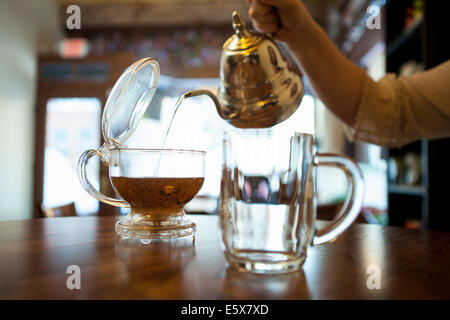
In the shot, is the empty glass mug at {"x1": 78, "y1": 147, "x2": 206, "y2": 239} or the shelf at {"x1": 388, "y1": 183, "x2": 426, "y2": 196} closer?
the empty glass mug at {"x1": 78, "y1": 147, "x2": 206, "y2": 239}

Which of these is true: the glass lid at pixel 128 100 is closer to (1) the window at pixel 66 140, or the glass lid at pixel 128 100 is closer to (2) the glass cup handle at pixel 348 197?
(2) the glass cup handle at pixel 348 197

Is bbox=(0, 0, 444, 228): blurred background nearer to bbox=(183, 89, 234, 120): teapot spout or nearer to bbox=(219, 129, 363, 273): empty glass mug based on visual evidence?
bbox=(183, 89, 234, 120): teapot spout

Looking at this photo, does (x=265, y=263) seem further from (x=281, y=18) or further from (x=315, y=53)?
(x=315, y=53)

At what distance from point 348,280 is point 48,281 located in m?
0.25

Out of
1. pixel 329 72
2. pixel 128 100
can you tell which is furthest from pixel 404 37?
pixel 128 100

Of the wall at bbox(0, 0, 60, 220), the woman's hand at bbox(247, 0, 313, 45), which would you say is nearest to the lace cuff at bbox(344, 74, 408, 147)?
the woman's hand at bbox(247, 0, 313, 45)

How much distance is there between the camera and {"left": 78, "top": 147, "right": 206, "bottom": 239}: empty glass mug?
56 cm

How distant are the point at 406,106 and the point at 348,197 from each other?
0.73 m

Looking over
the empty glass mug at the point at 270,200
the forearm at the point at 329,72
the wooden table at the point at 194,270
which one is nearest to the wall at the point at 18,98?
the forearm at the point at 329,72

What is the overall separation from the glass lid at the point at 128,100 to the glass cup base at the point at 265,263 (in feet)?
1.03

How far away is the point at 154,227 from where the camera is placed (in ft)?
1.85

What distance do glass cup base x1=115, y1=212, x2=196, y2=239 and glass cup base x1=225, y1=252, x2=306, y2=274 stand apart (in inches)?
7.1

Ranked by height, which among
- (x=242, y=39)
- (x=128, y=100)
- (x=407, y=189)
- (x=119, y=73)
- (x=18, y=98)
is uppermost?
(x=119, y=73)
